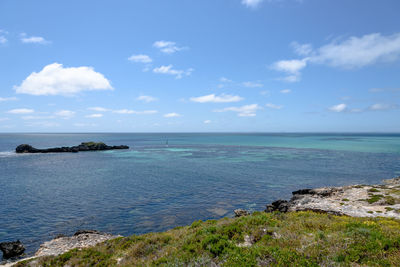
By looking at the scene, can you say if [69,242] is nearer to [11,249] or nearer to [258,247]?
[11,249]

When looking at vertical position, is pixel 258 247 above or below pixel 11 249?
above

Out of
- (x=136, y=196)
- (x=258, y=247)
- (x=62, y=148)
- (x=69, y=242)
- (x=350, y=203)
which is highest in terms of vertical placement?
(x=62, y=148)

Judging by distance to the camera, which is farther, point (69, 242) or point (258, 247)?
point (69, 242)

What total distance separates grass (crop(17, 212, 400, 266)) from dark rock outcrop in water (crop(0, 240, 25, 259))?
14.5ft

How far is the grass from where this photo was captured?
9.91m

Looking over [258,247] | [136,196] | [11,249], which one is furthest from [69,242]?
[258,247]

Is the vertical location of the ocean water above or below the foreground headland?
below

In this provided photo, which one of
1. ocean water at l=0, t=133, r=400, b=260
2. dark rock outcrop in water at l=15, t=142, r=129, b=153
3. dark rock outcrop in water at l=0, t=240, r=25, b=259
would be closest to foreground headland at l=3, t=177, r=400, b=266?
dark rock outcrop in water at l=0, t=240, r=25, b=259

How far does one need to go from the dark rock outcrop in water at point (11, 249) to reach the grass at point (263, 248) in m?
4.43

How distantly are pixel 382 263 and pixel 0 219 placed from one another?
35669mm

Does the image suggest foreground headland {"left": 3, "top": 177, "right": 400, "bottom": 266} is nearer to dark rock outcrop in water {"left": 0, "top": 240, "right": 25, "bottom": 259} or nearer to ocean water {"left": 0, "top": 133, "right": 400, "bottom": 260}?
dark rock outcrop in water {"left": 0, "top": 240, "right": 25, "bottom": 259}

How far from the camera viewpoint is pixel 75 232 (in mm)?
21922

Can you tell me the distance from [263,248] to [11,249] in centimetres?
2069

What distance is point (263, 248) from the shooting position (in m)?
10.9
